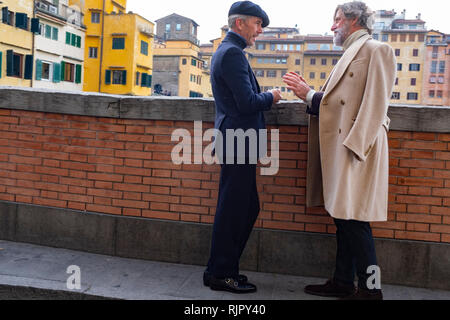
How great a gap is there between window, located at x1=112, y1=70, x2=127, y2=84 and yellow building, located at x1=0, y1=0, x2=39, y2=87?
50.3ft

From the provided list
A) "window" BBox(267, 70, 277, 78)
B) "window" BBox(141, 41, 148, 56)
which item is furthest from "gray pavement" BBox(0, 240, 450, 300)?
"window" BBox(267, 70, 277, 78)

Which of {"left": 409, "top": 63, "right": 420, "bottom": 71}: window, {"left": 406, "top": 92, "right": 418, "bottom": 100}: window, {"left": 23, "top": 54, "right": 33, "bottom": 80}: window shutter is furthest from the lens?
{"left": 406, "top": 92, "right": 418, "bottom": 100}: window

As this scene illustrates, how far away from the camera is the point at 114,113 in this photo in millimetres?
4895

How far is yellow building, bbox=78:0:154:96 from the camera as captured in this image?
200 feet

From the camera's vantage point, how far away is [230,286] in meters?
4.02

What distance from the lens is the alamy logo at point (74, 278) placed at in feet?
13.2

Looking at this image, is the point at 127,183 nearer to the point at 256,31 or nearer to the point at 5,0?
the point at 256,31

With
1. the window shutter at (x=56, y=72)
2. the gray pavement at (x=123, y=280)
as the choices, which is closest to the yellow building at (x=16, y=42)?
the window shutter at (x=56, y=72)

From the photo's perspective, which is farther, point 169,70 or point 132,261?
point 169,70

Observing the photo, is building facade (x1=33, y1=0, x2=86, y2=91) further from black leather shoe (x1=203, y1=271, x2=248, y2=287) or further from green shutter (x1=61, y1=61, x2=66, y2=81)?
black leather shoe (x1=203, y1=271, x2=248, y2=287)

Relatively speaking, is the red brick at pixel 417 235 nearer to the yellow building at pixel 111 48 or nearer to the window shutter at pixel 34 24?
the window shutter at pixel 34 24

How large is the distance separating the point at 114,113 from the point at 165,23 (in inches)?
3984
